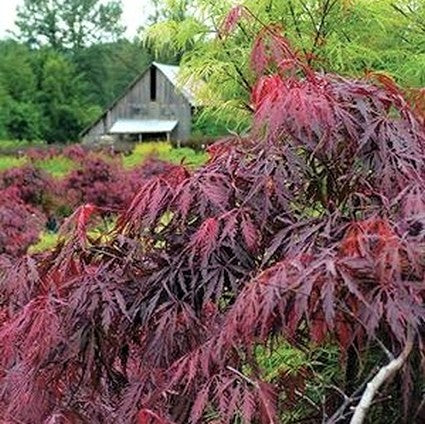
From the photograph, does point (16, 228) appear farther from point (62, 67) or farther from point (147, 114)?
point (62, 67)

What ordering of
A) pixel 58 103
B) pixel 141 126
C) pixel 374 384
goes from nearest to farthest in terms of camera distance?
pixel 374 384
pixel 141 126
pixel 58 103

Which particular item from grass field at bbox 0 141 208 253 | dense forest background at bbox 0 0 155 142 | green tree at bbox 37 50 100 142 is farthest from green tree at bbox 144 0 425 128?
green tree at bbox 37 50 100 142

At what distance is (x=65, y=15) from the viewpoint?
5075cm

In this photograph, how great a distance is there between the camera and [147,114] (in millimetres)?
38188

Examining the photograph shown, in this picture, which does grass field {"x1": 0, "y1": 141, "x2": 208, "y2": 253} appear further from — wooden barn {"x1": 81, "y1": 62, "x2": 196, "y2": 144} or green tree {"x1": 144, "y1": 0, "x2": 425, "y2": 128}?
wooden barn {"x1": 81, "y1": 62, "x2": 196, "y2": 144}

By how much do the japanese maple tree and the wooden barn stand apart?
33.7 metres

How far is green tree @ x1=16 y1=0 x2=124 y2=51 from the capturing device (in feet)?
166

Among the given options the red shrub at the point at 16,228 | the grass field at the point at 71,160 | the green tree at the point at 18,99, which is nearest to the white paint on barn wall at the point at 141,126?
the green tree at the point at 18,99

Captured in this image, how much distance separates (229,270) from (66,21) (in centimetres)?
5092

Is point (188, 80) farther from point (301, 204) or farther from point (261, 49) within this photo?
point (301, 204)

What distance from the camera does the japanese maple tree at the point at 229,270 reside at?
5.39 ft

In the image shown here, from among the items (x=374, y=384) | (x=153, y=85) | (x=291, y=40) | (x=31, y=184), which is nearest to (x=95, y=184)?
(x=31, y=184)

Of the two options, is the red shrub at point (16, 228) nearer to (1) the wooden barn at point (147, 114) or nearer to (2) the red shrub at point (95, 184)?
(2) the red shrub at point (95, 184)

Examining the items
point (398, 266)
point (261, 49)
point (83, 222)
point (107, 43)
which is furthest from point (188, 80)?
point (107, 43)
